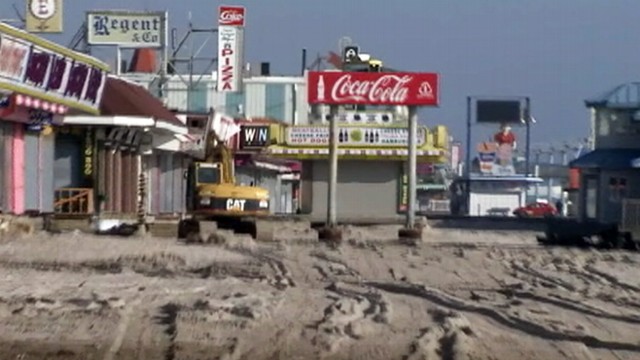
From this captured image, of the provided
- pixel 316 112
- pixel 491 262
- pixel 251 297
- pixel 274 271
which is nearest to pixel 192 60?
pixel 316 112

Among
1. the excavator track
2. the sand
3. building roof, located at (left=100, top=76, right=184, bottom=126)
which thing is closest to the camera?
the sand

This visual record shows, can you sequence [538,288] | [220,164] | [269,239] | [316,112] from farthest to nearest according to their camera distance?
1. [316,112]
2. [220,164]
3. [269,239]
4. [538,288]

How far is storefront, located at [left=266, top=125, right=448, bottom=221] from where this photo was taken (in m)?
58.6

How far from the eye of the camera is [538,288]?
74.2ft

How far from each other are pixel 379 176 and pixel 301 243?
76.5ft

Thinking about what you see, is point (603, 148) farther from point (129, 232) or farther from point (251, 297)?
point (251, 297)

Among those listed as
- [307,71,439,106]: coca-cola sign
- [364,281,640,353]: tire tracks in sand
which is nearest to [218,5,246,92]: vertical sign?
[307,71,439,106]: coca-cola sign

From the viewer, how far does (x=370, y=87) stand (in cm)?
4422

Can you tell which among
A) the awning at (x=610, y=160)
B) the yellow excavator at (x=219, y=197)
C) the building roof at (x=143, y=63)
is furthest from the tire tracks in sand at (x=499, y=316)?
the building roof at (x=143, y=63)

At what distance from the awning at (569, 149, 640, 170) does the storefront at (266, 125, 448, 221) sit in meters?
6.25

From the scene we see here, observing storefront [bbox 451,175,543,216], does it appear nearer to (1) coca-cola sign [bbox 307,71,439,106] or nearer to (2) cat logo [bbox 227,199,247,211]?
(1) coca-cola sign [bbox 307,71,439,106]

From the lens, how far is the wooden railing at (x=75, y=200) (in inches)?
1709

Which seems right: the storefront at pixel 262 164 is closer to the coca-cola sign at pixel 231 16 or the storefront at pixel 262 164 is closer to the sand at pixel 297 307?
the coca-cola sign at pixel 231 16

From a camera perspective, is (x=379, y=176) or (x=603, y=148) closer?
(x=603, y=148)
